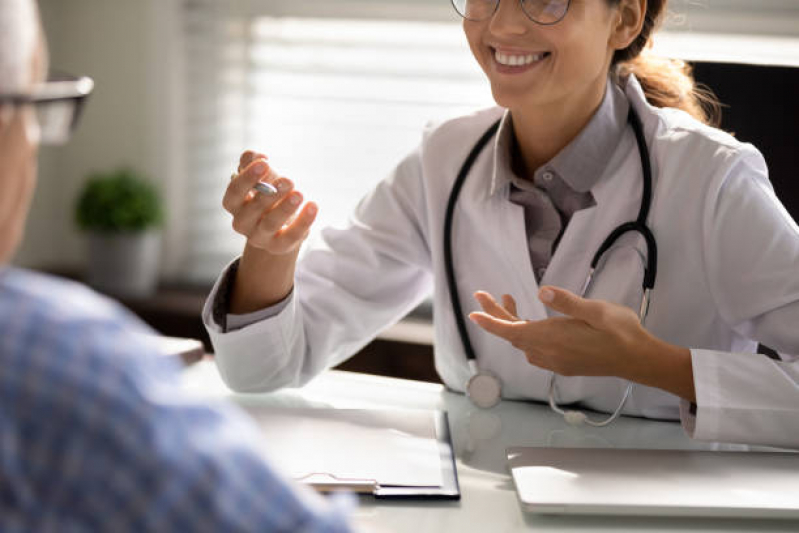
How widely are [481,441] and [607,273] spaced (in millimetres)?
312

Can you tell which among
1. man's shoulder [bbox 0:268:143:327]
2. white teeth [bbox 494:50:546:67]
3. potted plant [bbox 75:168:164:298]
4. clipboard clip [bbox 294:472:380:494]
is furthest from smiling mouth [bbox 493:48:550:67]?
potted plant [bbox 75:168:164:298]

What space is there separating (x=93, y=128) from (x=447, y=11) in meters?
1.24

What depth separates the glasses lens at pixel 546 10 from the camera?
130cm

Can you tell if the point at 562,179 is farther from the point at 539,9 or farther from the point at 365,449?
the point at 365,449

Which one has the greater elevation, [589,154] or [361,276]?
[589,154]

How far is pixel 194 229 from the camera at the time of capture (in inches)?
121

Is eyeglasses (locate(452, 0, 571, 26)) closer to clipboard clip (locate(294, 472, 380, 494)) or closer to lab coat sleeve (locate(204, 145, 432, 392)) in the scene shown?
lab coat sleeve (locate(204, 145, 432, 392))

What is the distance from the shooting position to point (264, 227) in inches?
50.4

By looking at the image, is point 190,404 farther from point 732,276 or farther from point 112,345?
point 732,276

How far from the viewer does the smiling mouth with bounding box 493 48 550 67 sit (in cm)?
134

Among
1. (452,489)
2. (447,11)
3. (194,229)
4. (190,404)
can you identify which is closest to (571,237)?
(452,489)

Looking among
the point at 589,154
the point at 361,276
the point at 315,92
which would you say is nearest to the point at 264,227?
the point at 361,276

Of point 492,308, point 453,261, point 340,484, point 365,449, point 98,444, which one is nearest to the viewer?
point 98,444

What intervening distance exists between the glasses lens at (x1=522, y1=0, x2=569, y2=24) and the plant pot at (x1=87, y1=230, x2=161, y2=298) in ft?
6.29
